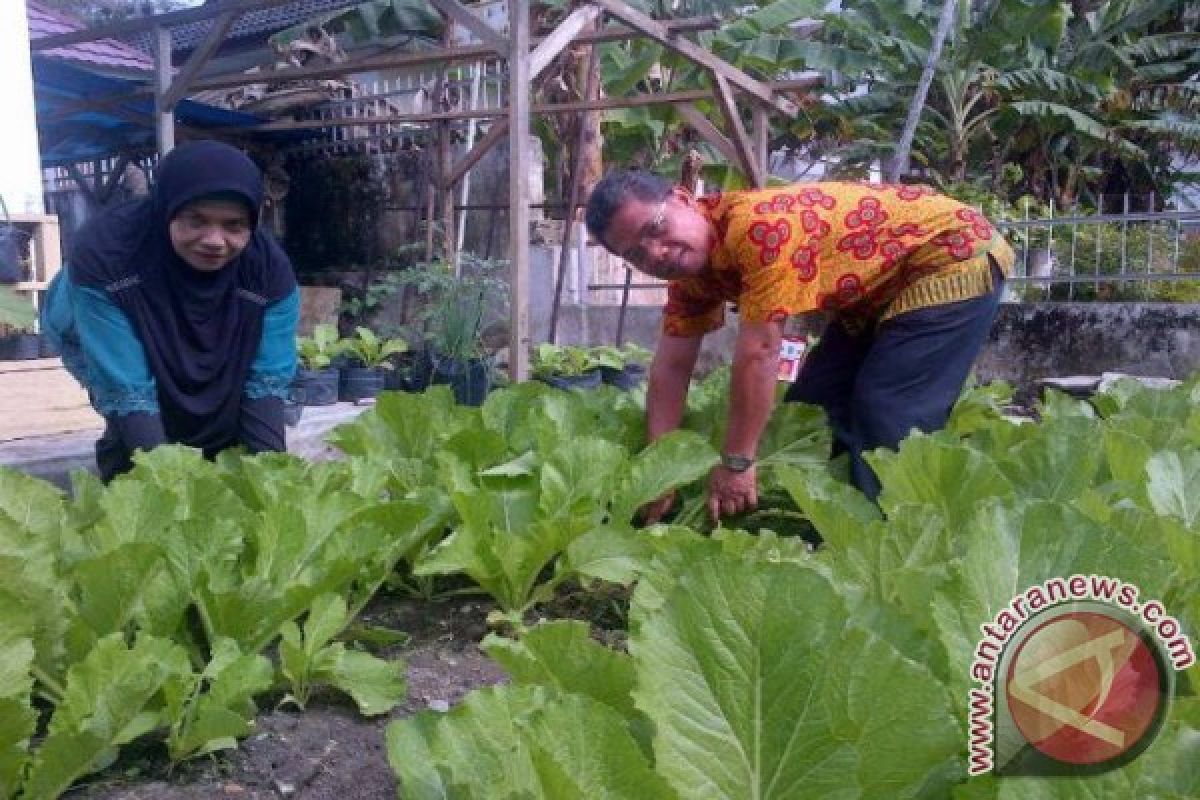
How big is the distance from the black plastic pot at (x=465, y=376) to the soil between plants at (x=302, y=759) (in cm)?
549

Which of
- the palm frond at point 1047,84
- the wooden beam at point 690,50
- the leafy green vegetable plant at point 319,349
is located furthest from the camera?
the palm frond at point 1047,84

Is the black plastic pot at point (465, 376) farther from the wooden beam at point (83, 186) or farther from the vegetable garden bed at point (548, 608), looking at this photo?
the wooden beam at point (83, 186)

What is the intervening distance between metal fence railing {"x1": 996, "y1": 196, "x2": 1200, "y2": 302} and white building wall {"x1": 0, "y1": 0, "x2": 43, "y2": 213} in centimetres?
814

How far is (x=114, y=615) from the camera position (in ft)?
4.87

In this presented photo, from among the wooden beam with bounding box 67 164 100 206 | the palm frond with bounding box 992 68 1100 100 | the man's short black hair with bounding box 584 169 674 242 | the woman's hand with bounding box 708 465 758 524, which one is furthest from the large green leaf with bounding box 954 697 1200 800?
the palm frond with bounding box 992 68 1100 100

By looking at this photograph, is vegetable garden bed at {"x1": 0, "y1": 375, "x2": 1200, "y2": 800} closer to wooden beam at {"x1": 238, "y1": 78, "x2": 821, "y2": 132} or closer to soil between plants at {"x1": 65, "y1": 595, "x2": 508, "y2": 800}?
soil between plants at {"x1": 65, "y1": 595, "x2": 508, "y2": 800}

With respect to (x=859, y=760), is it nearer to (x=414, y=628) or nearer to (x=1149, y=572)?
(x=1149, y=572)

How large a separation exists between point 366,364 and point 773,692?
731cm

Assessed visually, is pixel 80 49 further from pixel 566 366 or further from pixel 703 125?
pixel 703 125

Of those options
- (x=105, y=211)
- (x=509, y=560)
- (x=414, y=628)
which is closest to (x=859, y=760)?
(x=509, y=560)

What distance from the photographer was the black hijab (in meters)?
2.62

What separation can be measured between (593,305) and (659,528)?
990 centimetres

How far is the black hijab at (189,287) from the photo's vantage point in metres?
2.62

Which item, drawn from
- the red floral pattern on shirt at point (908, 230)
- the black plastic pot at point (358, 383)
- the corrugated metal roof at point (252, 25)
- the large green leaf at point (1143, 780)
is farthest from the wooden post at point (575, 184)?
the large green leaf at point (1143, 780)
